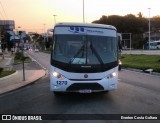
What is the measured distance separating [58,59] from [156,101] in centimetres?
360

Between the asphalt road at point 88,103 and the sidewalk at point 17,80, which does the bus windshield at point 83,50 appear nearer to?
the asphalt road at point 88,103

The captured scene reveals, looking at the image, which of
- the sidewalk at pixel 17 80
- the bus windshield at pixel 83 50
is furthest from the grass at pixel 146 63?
the bus windshield at pixel 83 50

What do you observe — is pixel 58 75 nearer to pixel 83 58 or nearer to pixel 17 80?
pixel 83 58

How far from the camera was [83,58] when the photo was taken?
518 inches

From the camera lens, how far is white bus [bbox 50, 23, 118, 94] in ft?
42.4

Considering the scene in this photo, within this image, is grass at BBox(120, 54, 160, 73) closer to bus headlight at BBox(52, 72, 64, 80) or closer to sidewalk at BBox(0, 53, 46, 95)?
sidewalk at BBox(0, 53, 46, 95)

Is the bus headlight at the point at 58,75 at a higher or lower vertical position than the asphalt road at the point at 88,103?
higher

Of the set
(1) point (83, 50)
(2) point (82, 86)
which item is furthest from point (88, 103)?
(1) point (83, 50)

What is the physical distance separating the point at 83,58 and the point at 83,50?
0.31m

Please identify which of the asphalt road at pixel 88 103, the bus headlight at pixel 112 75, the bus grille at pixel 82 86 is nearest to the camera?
the asphalt road at pixel 88 103

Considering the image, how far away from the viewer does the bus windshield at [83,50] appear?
1315cm

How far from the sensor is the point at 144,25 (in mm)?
129875

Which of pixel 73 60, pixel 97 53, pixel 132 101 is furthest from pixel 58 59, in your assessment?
pixel 132 101

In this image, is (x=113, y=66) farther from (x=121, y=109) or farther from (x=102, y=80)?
(x=121, y=109)
